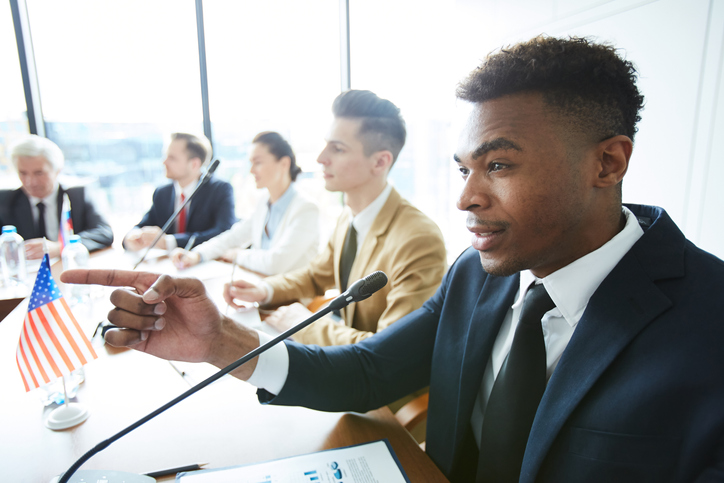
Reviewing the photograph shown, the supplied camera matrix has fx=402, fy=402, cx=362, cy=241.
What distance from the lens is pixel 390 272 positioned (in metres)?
1.67

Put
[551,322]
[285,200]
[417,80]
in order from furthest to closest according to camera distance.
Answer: [417,80], [285,200], [551,322]

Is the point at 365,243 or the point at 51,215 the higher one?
the point at 365,243

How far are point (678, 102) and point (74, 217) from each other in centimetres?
397

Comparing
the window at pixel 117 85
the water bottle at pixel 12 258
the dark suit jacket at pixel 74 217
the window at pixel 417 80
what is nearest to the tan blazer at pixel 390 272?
the water bottle at pixel 12 258

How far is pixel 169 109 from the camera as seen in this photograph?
399cm

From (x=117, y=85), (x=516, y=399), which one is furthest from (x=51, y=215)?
(x=516, y=399)

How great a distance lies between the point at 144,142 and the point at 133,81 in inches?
22.3

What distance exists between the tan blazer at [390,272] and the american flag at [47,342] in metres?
0.75

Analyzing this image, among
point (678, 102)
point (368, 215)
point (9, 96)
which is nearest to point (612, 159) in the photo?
point (368, 215)

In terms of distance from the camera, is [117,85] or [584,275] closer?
[584,275]

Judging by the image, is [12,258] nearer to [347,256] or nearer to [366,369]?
[347,256]

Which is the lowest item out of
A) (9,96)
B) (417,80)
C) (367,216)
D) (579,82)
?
(367,216)

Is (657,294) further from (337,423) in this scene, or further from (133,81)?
(133,81)

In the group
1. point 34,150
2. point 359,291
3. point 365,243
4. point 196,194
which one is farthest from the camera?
point 196,194
